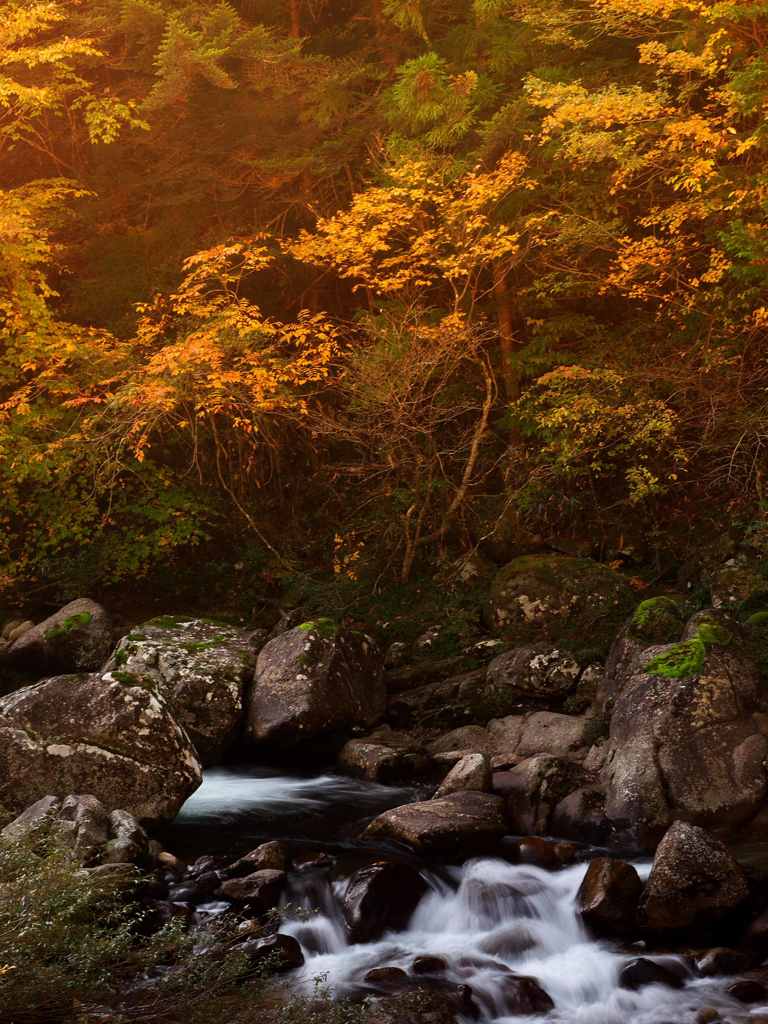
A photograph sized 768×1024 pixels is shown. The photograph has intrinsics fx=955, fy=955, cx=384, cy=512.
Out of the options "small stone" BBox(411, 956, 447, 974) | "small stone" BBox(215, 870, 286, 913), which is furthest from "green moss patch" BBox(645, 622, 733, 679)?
"small stone" BBox(215, 870, 286, 913)

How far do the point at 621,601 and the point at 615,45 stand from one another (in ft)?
22.6

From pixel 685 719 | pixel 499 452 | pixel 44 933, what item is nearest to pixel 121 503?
pixel 499 452

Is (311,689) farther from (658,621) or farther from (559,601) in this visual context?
(658,621)

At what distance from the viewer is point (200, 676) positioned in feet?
30.9

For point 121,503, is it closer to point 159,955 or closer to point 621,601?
point 621,601

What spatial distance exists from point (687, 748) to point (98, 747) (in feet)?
15.0

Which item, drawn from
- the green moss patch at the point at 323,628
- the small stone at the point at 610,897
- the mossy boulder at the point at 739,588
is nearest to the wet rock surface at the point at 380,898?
the small stone at the point at 610,897

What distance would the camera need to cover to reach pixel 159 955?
4773mm

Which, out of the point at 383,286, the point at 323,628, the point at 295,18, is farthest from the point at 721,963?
the point at 295,18

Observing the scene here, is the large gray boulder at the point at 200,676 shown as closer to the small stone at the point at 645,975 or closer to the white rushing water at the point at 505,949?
the white rushing water at the point at 505,949

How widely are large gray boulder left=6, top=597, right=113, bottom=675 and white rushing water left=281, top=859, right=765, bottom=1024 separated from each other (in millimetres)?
5777

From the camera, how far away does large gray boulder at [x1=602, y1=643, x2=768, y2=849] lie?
288 inches

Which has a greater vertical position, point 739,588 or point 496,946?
point 739,588

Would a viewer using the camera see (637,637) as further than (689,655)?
Yes
